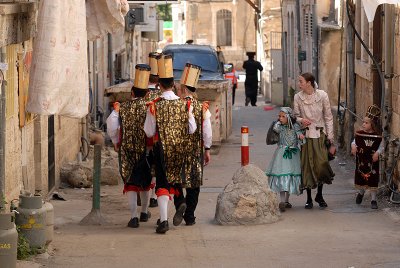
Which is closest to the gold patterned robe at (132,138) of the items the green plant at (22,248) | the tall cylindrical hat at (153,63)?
the tall cylindrical hat at (153,63)

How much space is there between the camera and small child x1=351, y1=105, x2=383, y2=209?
13.3m

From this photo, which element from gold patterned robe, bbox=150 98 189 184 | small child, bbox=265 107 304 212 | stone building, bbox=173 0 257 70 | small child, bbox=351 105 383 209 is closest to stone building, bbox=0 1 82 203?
gold patterned robe, bbox=150 98 189 184

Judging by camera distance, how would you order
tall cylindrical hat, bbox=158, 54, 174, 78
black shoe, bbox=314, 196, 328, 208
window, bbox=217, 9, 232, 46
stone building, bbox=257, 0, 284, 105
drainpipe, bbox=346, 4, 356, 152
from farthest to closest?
window, bbox=217, 9, 232, 46 < stone building, bbox=257, 0, 284, 105 < drainpipe, bbox=346, 4, 356, 152 < black shoe, bbox=314, 196, 328, 208 < tall cylindrical hat, bbox=158, 54, 174, 78

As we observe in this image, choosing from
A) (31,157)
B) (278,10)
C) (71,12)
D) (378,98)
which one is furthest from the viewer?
(278,10)

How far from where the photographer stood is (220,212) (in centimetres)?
1223

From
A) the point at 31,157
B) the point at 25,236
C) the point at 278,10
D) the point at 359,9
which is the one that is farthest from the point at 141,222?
the point at 278,10

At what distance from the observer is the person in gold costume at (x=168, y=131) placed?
1181 cm

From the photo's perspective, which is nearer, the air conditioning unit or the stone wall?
the stone wall

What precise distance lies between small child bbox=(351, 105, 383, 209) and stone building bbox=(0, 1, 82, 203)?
3.79 m

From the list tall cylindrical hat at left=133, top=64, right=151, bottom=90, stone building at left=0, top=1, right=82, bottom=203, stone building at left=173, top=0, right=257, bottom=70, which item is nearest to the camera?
stone building at left=0, top=1, right=82, bottom=203

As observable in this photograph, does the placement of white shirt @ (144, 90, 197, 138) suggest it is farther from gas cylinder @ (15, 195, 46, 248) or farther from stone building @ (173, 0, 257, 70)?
stone building @ (173, 0, 257, 70)

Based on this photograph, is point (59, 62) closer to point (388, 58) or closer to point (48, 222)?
point (48, 222)

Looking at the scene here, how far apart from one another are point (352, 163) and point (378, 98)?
2.29m

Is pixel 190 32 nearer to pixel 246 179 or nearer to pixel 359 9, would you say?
pixel 359 9
